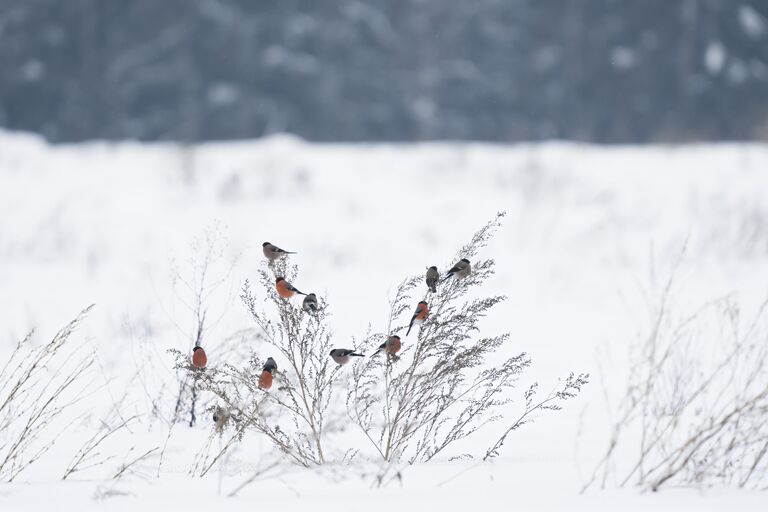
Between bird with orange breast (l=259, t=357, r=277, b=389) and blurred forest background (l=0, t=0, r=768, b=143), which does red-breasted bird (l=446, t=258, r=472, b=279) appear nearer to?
bird with orange breast (l=259, t=357, r=277, b=389)

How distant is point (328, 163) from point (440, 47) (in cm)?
1415

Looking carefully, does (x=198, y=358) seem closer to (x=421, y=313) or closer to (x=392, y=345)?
(x=392, y=345)

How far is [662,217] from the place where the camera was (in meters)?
10.8

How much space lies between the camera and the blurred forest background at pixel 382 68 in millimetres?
26094

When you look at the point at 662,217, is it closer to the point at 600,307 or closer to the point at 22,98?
the point at 600,307

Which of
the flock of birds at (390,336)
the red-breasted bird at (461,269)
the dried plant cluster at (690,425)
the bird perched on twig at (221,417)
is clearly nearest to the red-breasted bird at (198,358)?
the bird perched on twig at (221,417)

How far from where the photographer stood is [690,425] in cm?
245

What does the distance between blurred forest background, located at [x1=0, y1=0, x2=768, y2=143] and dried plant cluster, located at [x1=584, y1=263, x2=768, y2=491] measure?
22.0 m

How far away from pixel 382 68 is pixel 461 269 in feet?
83.7

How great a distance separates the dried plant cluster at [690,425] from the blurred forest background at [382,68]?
72.3ft

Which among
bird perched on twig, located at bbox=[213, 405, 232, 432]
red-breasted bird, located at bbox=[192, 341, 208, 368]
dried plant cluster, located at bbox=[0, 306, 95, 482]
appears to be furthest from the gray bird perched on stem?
dried plant cluster, located at bbox=[0, 306, 95, 482]

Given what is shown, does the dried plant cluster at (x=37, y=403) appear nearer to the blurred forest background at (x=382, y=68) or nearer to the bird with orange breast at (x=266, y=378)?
the bird with orange breast at (x=266, y=378)

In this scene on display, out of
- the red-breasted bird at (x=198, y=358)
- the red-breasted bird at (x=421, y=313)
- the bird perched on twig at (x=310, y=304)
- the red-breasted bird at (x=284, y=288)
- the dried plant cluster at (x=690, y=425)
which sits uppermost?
the red-breasted bird at (x=284, y=288)

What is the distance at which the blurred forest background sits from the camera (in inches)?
1027
